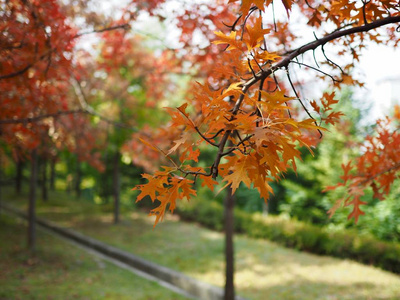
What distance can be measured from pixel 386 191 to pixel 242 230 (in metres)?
7.33

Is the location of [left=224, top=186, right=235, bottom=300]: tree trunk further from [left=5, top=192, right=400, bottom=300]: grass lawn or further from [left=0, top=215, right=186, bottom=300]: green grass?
[left=0, top=215, right=186, bottom=300]: green grass

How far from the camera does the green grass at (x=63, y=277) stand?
469 cm

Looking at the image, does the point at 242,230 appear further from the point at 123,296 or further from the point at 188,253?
the point at 123,296

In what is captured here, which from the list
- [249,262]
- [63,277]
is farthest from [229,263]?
[63,277]

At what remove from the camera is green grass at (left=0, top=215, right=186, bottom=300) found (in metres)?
4.69

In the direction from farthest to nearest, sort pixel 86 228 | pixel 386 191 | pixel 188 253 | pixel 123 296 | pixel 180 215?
pixel 180 215, pixel 86 228, pixel 188 253, pixel 123 296, pixel 386 191

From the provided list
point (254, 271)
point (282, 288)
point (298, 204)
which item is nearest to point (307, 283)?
point (282, 288)

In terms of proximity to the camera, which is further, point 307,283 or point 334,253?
point 334,253

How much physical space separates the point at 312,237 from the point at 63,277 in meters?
5.23

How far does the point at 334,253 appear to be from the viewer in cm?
738

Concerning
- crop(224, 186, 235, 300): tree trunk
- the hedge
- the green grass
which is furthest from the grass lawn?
the green grass

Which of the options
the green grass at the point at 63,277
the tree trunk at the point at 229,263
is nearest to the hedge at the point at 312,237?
the tree trunk at the point at 229,263

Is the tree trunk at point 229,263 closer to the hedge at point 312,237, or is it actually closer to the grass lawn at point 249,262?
the grass lawn at point 249,262

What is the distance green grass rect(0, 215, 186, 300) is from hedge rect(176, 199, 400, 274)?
156 inches
